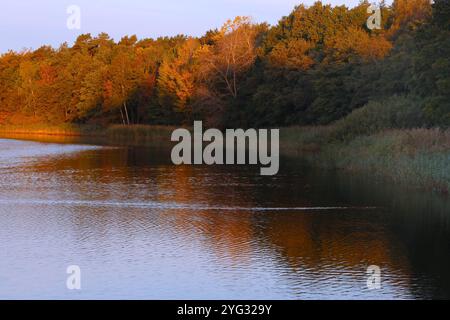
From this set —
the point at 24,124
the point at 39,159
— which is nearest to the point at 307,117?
the point at 39,159

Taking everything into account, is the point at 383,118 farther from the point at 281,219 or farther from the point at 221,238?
the point at 221,238

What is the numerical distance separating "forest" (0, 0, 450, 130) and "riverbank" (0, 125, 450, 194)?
5.21 feet

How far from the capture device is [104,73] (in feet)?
276

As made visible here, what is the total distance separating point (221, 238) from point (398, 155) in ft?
43.7

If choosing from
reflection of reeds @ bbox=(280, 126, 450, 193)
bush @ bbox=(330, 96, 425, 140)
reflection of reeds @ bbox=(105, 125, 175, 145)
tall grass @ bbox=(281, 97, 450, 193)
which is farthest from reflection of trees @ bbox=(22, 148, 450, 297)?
reflection of reeds @ bbox=(105, 125, 175, 145)

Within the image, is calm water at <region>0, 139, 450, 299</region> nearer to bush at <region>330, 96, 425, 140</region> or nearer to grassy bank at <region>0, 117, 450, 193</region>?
grassy bank at <region>0, 117, 450, 193</region>

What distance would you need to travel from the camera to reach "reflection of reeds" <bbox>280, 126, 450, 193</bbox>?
73.4 feet

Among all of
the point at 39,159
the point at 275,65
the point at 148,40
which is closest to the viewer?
the point at 39,159

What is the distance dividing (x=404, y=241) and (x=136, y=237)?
19.3 feet

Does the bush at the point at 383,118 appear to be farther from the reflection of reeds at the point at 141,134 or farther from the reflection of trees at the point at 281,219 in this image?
the reflection of reeds at the point at 141,134

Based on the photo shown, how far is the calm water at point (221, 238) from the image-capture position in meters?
10.7

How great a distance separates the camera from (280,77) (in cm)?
5406

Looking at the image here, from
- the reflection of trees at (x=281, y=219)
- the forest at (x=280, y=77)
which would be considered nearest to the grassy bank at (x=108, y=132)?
the forest at (x=280, y=77)
